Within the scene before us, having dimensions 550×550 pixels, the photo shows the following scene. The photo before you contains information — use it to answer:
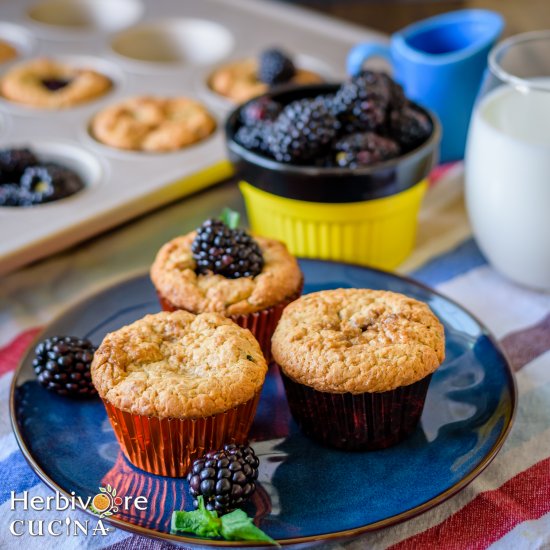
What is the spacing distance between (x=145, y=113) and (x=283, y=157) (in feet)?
2.44

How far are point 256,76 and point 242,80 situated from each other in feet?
0.21

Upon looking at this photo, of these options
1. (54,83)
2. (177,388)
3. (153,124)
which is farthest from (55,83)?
(177,388)

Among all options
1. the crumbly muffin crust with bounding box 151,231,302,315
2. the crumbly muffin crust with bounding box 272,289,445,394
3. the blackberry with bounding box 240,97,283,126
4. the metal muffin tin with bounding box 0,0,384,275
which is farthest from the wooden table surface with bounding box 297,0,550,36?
the crumbly muffin crust with bounding box 272,289,445,394

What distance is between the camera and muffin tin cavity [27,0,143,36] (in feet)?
9.84

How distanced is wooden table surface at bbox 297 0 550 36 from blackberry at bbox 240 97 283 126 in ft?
6.19

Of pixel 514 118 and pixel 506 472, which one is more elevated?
pixel 514 118

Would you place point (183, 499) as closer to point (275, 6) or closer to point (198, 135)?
point (198, 135)

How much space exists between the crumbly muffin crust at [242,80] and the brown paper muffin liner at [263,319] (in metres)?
1.06

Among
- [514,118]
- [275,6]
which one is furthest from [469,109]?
[275,6]

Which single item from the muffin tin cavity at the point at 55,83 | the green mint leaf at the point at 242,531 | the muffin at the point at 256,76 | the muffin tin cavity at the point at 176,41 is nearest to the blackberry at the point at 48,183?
the muffin tin cavity at the point at 55,83

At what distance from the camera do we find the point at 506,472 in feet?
4.27

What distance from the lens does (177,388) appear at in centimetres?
117

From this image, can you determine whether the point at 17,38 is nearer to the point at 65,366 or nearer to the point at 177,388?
the point at 65,366

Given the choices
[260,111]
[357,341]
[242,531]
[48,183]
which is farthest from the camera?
[48,183]
